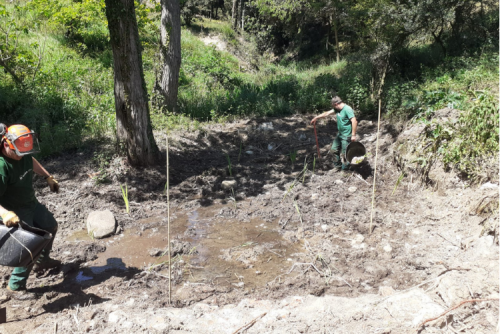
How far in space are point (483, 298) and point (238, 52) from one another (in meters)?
20.8

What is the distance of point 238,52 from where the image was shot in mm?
22156

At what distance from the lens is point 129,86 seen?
21.4 feet

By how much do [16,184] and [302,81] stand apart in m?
10.7

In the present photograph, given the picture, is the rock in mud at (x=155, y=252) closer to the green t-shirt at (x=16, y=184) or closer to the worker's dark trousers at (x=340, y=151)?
the green t-shirt at (x=16, y=184)

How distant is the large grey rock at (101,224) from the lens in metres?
5.28

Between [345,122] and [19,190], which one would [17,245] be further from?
[345,122]

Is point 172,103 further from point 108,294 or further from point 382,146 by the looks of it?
point 108,294

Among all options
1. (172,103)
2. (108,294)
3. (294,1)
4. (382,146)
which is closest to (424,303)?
(108,294)

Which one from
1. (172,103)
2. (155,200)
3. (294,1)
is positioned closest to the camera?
(155,200)

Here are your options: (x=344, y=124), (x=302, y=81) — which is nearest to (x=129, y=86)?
(x=344, y=124)

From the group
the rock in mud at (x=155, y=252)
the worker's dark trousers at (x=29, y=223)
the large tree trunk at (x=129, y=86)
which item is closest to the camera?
the worker's dark trousers at (x=29, y=223)

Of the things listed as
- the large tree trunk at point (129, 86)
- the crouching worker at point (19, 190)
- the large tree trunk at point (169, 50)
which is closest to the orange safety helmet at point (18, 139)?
the crouching worker at point (19, 190)

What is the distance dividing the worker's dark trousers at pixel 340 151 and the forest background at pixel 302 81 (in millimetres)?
1481

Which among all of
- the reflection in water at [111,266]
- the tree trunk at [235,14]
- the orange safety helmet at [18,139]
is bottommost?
the reflection in water at [111,266]
